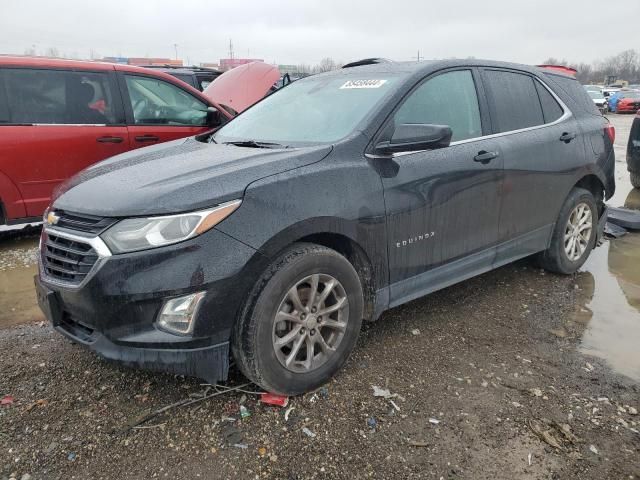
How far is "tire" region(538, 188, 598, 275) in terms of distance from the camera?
4.11 m

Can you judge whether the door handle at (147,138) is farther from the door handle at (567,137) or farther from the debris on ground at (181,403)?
the door handle at (567,137)

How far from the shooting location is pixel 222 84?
8.02 meters

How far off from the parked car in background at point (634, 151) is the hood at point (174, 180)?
6530mm

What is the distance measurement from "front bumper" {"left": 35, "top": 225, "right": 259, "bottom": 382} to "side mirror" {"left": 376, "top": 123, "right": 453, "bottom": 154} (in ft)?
3.39

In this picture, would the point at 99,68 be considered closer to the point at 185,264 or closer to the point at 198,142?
the point at 198,142

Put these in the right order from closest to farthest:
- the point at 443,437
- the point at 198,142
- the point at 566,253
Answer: the point at 443,437 → the point at 198,142 → the point at 566,253

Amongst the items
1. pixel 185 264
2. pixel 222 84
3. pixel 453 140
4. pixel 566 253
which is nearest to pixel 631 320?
pixel 566 253

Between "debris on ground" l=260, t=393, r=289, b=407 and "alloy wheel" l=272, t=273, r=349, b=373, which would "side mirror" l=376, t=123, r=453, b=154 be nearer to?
"alloy wheel" l=272, t=273, r=349, b=373

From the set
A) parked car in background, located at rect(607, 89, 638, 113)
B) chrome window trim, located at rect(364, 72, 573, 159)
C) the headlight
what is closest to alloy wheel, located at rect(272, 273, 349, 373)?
the headlight

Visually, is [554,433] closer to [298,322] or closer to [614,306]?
[298,322]

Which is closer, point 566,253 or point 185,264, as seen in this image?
point 185,264

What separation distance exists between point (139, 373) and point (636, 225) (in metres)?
5.54

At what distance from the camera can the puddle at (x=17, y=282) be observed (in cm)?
358

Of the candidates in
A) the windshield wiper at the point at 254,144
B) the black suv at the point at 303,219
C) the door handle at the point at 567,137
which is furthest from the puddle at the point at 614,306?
the windshield wiper at the point at 254,144
